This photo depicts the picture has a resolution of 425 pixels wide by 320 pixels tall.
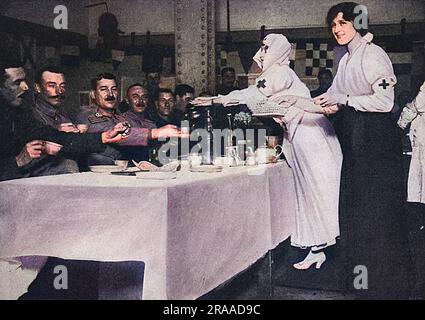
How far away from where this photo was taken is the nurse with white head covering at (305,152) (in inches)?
138

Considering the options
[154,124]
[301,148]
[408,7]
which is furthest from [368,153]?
[154,124]

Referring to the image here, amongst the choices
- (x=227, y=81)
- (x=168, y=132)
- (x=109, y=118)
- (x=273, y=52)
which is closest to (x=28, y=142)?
(x=109, y=118)

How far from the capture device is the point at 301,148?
357 centimetres

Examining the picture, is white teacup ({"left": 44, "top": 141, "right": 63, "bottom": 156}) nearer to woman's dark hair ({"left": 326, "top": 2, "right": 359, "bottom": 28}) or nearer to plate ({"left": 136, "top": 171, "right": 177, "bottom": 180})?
plate ({"left": 136, "top": 171, "right": 177, "bottom": 180})

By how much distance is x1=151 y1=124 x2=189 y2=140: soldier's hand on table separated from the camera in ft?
12.1

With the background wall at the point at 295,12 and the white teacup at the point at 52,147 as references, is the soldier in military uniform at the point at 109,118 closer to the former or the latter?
the white teacup at the point at 52,147

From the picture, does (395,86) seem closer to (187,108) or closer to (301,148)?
(301,148)

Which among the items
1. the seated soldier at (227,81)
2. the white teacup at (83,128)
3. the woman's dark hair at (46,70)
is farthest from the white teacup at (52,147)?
the seated soldier at (227,81)

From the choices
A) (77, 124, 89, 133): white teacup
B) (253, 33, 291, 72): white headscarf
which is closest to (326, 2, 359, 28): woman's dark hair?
(253, 33, 291, 72): white headscarf

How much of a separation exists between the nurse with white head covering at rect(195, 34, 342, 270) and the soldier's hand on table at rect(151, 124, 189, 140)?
533 millimetres

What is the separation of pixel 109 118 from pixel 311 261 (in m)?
1.83

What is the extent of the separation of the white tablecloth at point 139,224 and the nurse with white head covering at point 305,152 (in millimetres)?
848

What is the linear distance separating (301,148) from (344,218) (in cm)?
58

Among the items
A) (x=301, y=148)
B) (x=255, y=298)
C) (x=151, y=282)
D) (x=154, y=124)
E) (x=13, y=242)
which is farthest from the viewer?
(x=154, y=124)
